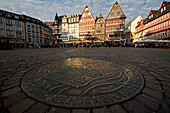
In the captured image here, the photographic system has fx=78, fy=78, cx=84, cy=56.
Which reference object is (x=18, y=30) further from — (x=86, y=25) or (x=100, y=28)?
(x=100, y=28)

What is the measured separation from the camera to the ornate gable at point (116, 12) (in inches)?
1186

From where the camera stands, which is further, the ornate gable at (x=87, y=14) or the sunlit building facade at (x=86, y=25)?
the sunlit building facade at (x=86, y=25)

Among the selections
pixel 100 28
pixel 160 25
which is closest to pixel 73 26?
pixel 100 28

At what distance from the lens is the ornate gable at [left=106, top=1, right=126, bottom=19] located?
30.1 m

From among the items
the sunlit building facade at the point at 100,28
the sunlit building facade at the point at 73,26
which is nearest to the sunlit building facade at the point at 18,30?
the sunlit building facade at the point at 73,26

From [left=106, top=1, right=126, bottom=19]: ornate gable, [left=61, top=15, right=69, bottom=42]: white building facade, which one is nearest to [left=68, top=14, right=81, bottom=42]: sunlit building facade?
[left=61, top=15, right=69, bottom=42]: white building facade

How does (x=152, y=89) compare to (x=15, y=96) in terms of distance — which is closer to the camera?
(x=15, y=96)

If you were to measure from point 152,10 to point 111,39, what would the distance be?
20.7 m

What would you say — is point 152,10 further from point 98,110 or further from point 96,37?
point 98,110

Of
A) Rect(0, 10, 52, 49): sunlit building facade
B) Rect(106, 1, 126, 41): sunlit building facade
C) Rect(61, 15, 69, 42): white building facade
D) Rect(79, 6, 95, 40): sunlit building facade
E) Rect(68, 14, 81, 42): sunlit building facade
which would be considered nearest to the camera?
Rect(0, 10, 52, 49): sunlit building facade

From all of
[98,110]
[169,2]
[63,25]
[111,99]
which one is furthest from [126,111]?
[63,25]

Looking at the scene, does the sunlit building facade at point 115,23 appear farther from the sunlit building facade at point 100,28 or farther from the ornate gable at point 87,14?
the ornate gable at point 87,14

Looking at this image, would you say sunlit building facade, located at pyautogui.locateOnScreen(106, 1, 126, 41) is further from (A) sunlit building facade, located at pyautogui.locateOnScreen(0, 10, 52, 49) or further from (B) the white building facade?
(A) sunlit building facade, located at pyautogui.locateOnScreen(0, 10, 52, 49)

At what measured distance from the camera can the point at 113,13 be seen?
3128cm
